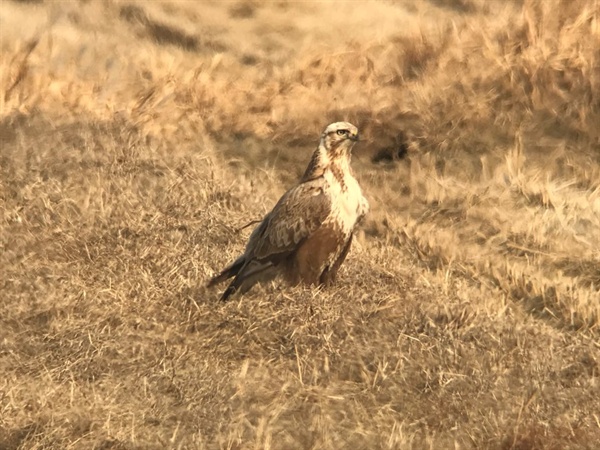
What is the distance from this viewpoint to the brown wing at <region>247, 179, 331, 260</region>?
24.0ft

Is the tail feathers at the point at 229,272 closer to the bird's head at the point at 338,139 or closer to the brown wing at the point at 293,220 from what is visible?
the brown wing at the point at 293,220

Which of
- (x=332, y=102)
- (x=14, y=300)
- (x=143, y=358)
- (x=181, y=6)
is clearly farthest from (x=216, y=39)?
(x=143, y=358)

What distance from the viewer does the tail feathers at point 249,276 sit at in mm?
7343

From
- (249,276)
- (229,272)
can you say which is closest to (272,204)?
(229,272)

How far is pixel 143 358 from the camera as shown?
6.71 m

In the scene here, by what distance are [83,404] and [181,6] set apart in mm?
8186

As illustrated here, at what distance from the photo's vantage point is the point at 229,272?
755 cm

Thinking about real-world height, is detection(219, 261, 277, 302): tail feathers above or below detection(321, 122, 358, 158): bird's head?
below

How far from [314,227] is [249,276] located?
1.73 ft

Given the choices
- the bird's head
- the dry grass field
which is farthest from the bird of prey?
the dry grass field

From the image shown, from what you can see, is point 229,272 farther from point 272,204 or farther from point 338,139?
point 272,204

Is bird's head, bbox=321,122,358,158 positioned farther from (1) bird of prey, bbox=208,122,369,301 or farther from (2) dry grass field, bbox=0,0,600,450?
(2) dry grass field, bbox=0,0,600,450

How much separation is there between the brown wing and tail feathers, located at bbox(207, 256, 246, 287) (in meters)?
0.09

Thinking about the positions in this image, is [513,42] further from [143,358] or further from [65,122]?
[143,358]
